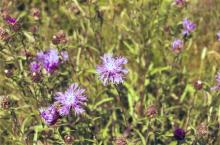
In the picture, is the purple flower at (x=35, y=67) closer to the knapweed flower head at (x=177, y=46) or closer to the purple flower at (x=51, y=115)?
the purple flower at (x=51, y=115)

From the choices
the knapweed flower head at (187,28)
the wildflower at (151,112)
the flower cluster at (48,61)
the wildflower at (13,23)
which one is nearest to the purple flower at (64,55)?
the flower cluster at (48,61)

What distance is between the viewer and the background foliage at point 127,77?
116 inches

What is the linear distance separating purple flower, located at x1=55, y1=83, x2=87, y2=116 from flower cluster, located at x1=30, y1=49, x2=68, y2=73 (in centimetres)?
35

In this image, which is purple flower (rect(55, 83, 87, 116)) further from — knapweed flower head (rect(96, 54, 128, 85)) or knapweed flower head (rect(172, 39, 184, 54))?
knapweed flower head (rect(172, 39, 184, 54))

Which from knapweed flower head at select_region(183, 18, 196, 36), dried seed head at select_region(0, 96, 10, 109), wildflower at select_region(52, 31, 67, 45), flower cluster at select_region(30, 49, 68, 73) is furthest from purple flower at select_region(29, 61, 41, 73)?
knapweed flower head at select_region(183, 18, 196, 36)

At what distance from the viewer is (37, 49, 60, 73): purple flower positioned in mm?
2936

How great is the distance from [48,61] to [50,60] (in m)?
0.02

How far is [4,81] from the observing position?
11.3 feet

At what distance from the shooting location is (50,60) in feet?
9.71

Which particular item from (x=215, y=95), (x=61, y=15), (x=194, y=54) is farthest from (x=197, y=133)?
(x=61, y=15)

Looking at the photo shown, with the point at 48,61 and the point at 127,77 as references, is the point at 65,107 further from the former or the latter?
the point at 127,77

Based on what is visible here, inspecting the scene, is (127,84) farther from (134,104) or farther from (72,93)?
(72,93)

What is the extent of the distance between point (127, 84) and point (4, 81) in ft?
2.91

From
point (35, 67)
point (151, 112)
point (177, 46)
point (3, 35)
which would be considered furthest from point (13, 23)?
point (177, 46)
